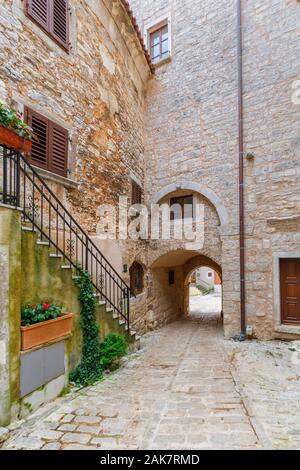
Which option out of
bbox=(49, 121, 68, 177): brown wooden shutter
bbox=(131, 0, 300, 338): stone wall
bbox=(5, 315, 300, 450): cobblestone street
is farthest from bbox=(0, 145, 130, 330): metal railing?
bbox=(131, 0, 300, 338): stone wall

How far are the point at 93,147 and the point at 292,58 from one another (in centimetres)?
593

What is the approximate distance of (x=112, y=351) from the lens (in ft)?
15.4

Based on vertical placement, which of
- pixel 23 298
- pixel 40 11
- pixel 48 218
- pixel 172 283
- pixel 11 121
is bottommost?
pixel 172 283

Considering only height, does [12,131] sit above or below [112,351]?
above

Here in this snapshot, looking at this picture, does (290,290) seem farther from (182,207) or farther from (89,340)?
(89,340)

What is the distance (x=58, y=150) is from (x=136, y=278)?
4.96m

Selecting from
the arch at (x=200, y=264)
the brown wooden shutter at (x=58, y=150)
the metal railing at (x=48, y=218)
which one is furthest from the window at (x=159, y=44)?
the arch at (x=200, y=264)

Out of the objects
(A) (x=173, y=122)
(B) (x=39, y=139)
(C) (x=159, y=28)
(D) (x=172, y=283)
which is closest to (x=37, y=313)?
(B) (x=39, y=139)

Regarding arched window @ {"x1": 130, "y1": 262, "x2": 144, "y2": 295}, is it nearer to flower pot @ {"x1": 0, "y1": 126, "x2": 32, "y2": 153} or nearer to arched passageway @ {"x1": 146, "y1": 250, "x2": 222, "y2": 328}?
arched passageway @ {"x1": 146, "y1": 250, "x2": 222, "y2": 328}

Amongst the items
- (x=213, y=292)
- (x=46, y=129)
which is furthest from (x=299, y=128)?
(x=213, y=292)

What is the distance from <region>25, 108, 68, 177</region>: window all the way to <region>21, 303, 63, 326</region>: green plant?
263 centimetres

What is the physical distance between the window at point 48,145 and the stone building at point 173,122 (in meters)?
0.02

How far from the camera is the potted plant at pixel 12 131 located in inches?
116

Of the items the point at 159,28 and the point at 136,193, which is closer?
the point at 136,193
